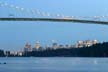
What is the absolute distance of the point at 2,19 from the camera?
4294cm

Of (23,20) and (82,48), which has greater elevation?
(23,20)

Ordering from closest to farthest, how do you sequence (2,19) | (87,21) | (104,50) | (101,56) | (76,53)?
(2,19), (87,21), (104,50), (101,56), (76,53)

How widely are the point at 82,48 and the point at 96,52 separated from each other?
3.46 metres

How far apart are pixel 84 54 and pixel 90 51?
8.14 feet

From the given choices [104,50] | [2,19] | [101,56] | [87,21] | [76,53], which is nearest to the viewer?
[2,19]

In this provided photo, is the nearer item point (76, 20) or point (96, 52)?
point (76, 20)

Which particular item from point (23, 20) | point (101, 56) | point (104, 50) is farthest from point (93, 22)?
point (101, 56)

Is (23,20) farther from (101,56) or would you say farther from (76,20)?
(101,56)

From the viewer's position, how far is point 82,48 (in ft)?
298

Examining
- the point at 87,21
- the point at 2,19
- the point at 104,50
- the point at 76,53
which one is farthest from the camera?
the point at 76,53

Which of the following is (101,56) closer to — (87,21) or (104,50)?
(104,50)

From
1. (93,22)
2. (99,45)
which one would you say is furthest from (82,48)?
(93,22)

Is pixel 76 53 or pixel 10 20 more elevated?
pixel 10 20

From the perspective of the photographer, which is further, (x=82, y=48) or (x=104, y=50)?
(x=82, y=48)
